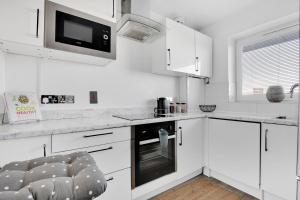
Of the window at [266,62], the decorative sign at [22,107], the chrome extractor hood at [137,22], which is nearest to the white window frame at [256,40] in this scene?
the window at [266,62]

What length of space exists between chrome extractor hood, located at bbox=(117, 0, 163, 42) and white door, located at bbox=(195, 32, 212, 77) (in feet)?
2.70

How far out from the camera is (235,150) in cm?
180

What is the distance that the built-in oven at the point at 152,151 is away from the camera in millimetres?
1482

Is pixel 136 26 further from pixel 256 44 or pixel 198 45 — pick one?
pixel 256 44

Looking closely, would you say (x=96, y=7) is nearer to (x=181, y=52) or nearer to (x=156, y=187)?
(x=181, y=52)

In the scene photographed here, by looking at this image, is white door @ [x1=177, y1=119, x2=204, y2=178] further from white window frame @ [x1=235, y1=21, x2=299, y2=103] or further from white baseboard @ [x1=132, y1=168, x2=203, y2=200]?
white window frame @ [x1=235, y1=21, x2=299, y2=103]

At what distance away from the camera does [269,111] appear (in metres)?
1.91

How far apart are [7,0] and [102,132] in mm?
1143

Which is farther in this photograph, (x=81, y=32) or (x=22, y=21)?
(x=81, y=32)

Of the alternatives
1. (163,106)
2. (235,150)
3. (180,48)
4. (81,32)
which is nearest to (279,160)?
(235,150)

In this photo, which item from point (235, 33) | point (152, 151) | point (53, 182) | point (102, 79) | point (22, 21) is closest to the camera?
point (53, 182)

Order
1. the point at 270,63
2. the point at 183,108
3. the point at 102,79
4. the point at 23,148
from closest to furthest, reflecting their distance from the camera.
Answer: the point at 23,148 → the point at 102,79 → the point at 270,63 → the point at 183,108

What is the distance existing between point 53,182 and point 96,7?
148 cm

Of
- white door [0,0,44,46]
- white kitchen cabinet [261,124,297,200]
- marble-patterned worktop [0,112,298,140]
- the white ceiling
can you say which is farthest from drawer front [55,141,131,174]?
the white ceiling
